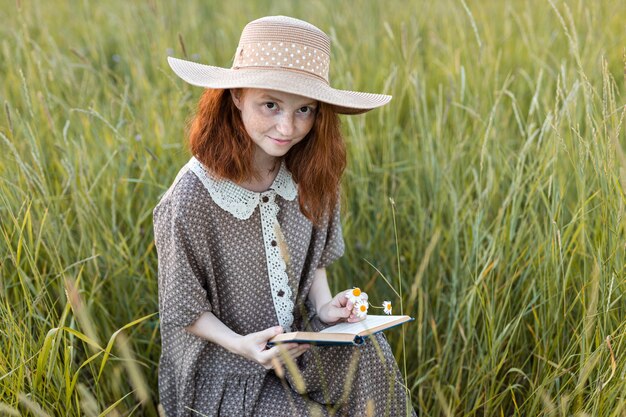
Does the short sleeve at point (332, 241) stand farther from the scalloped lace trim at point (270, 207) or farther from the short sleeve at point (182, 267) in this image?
the short sleeve at point (182, 267)

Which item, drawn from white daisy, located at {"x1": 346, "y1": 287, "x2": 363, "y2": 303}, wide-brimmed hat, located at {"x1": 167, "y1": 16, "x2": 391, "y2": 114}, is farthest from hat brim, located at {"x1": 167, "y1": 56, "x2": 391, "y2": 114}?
white daisy, located at {"x1": 346, "y1": 287, "x2": 363, "y2": 303}

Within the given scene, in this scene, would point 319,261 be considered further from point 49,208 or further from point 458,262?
point 49,208

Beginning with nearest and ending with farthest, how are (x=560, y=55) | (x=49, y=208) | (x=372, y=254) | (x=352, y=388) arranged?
(x=352, y=388) < (x=49, y=208) < (x=372, y=254) < (x=560, y=55)

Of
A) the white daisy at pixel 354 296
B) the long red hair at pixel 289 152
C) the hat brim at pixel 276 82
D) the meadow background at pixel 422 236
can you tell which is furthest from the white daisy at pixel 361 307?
the hat brim at pixel 276 82

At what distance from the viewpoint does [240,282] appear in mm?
2023

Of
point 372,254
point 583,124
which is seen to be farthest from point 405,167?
point 583,124

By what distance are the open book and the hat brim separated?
19.8 inches

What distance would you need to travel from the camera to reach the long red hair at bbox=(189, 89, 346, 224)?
6.43 ft

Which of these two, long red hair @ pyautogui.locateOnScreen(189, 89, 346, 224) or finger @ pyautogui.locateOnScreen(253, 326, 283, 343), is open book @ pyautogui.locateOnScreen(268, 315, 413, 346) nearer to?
finger @ pyautogui.locateOnScreen(253, 326, 283, 343)

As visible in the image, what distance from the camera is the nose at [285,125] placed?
1884 mm

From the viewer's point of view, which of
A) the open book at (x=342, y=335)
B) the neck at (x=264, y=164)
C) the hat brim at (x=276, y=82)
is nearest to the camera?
the open book at (x=342, y=335)

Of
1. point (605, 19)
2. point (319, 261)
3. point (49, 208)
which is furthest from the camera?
point (605, 19)

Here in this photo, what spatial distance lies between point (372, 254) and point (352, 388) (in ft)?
2.60

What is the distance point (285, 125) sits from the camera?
188cm
